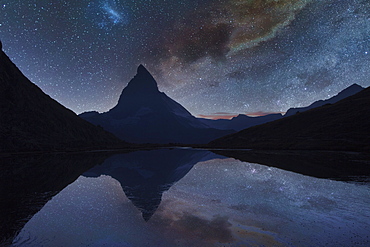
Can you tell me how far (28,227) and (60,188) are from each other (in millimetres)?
6851

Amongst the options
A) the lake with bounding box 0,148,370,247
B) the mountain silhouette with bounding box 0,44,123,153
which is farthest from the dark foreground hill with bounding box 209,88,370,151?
the mountain silhouette with bounding box 0,44,123,153

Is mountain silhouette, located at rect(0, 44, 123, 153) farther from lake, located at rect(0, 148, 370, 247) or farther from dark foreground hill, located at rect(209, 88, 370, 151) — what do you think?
dark foreground hill, located at rect(209, 88, 370, 151)

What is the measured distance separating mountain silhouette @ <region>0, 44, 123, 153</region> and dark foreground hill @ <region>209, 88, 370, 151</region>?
7671 centimetres

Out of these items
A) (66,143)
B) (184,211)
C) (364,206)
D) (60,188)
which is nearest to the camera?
(184,211)

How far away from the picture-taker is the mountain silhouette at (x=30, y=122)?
64.4m

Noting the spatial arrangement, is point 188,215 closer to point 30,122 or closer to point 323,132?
point 323,132

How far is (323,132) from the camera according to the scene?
71250 mm

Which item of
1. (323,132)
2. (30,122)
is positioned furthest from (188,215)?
(30,122)

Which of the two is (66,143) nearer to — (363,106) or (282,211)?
(282,211)

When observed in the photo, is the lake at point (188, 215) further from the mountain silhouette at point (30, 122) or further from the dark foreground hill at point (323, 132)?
the mountain silhouette at point (30, 122)

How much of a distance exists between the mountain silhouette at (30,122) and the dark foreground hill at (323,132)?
252ft

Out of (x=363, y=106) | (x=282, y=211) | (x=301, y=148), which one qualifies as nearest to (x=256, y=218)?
(x=282, y=211)

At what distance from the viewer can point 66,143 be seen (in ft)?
254

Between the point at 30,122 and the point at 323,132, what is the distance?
114515mm
